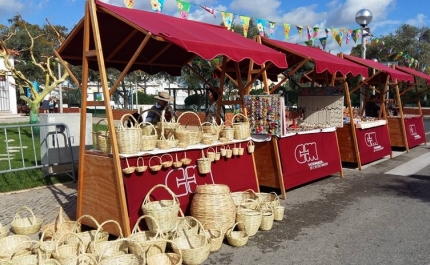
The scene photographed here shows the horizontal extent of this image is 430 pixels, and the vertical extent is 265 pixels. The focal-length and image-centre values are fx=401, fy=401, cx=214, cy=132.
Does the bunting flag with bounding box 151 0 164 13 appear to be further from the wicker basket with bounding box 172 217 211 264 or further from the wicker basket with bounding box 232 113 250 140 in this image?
the wicker basket with bounding box 172 217 211 264

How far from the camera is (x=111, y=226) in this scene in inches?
191

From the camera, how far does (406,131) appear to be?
1329 cm

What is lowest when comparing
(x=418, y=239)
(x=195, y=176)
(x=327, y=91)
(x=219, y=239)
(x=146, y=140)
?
(x=418, y=239)

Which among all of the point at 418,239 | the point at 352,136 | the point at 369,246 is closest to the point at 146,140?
the point at 369,246

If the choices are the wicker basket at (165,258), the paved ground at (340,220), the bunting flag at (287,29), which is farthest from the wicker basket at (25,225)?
the bunting flag at (287,29)

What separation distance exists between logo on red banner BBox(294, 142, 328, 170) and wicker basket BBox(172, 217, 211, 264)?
3.46 m

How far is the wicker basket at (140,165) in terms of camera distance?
480 centimetres

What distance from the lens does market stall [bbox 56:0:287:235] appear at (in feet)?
15.4

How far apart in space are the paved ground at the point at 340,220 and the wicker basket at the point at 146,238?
1.98 ft

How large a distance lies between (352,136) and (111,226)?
6801mm

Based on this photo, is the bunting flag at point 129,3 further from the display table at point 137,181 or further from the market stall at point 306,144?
the display table at point 137,181

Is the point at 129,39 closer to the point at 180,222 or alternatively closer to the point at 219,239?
the point at 180,222

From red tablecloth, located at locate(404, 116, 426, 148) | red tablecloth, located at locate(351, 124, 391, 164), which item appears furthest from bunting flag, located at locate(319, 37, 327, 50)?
red tablecloth, located at locate(351, 124, 391, 164)

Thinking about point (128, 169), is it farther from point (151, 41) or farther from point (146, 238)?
point (151, 41)
